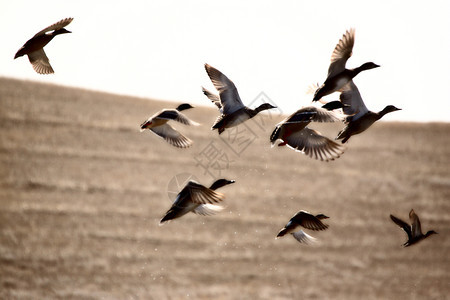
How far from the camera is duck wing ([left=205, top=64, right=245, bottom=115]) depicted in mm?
7715

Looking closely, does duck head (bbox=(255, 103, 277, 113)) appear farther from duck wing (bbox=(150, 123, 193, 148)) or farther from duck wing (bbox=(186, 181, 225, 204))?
duck wing (bbox=(186, 181, 225, 204))

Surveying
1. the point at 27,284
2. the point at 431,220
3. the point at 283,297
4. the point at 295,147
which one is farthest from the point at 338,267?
the point at 295,147

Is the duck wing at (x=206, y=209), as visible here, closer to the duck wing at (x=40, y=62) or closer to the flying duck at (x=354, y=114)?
the flying duck at (x=354, y=114)

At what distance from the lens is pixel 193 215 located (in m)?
22.0

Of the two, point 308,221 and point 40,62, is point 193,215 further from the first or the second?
point 308,221

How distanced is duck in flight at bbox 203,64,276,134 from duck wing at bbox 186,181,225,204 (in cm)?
92

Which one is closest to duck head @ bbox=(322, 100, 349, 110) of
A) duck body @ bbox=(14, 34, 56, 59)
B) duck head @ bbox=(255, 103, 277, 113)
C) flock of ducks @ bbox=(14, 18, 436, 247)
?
flock of ducks @ bbox=(14, 18, 436, 247)

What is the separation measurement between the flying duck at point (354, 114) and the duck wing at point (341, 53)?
406 mm

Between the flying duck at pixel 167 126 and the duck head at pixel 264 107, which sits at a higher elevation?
the duck head at pixel 264 107

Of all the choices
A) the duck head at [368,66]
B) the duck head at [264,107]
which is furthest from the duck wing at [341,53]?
the duck head at [264,107]

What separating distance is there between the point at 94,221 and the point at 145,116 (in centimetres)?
578

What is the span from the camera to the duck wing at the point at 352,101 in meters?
7.44

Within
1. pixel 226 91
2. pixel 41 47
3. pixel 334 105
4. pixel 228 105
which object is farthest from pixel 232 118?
pixel 41 47

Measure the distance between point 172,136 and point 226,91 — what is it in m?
1.21
